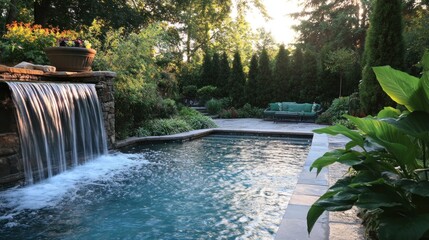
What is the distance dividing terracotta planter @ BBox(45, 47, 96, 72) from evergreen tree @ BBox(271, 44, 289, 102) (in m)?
10.0

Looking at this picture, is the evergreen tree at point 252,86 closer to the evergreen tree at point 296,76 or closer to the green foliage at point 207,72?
the evergreen tree at point 296,76

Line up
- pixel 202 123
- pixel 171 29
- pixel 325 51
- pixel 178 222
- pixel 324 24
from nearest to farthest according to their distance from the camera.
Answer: pixel 178 222 < pixel 202 123 < pixel 325 51 < pixel 324 24 < pixel 171 29

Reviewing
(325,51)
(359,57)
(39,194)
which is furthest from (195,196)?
(325,51)

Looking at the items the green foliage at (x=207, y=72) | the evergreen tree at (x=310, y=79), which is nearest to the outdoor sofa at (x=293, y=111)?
the evergreen tree at (x=310, y=79)

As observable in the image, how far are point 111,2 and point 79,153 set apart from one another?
10030 millimetres

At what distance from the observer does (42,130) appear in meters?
5.25

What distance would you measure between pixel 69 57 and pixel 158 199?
4.24m

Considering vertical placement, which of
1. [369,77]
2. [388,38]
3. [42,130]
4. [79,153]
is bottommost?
[79,153]

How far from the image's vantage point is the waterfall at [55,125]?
494 centimetres

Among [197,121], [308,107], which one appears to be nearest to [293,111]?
[308,107]

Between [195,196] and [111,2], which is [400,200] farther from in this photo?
[111,2]

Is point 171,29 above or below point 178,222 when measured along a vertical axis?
above

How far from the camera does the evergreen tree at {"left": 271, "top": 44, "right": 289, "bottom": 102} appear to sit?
15672mm

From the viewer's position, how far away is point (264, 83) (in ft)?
52.3
